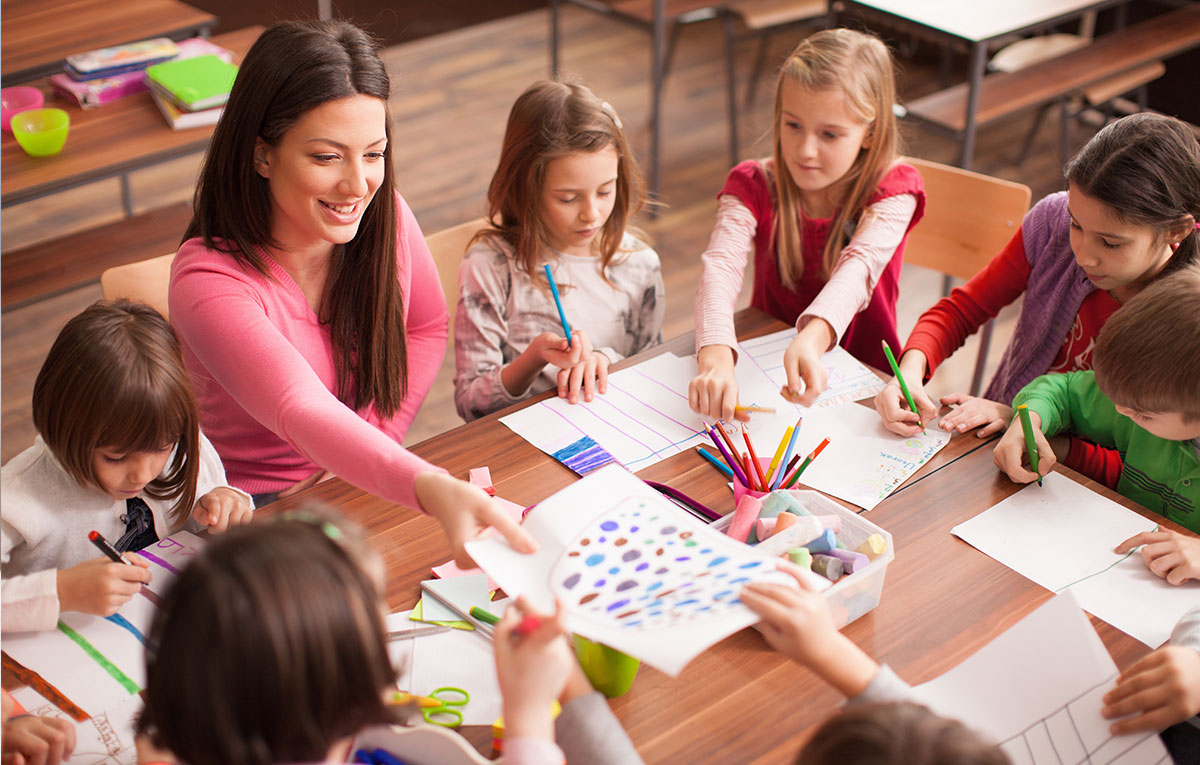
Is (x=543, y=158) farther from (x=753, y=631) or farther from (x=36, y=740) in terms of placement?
(x=36, y=740)

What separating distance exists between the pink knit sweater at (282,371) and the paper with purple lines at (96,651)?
23 centimetres

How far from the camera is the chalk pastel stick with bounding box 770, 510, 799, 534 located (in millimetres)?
1126

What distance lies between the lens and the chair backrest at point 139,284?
1.62 meters

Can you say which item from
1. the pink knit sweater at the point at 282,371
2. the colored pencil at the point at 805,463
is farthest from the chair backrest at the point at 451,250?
the colored pencil at the point at 805,463

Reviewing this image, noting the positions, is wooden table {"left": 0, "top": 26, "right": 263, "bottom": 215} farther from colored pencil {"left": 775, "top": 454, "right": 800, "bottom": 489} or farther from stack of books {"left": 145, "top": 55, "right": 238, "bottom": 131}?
colored pencil {"left": 775, "top": 454, "right": 800, "bottom": 489}

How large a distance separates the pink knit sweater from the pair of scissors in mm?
208

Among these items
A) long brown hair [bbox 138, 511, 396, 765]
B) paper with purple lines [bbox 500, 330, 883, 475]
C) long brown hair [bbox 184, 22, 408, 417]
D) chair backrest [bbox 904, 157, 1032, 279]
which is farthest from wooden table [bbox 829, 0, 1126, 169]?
long brown hair [bbox 138, 511, 396, 765]

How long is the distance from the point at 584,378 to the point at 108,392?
2.09 ft

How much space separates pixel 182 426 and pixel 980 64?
2391 mm

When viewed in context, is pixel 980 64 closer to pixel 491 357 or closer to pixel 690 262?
pixel 690 262

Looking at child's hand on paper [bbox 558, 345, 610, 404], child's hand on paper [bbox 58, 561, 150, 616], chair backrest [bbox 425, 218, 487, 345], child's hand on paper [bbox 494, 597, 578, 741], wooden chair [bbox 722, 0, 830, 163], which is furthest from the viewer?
wooden chair [bbox 722, 0, 830, 163]

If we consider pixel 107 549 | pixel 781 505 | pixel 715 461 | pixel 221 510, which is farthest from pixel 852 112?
pixel 107 549

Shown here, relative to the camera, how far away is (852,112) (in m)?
1.67

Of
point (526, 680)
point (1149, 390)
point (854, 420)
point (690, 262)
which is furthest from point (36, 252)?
point (1149, 390)
